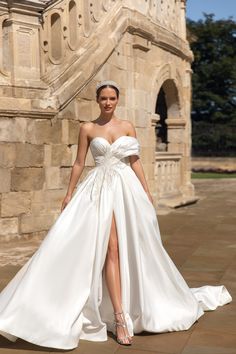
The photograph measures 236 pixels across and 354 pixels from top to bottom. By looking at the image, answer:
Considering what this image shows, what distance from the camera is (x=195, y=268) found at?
18.3 ft

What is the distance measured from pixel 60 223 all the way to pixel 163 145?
10518mm

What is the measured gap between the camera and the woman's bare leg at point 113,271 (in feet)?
11.4

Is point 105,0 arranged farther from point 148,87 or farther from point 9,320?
point 9,320

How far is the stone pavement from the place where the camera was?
3344mm

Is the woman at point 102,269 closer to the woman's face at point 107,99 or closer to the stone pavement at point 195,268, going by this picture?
the woman's face at point 107,99

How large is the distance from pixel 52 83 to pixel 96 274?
415 cm

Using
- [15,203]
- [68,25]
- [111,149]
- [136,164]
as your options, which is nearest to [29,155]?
[15,203]

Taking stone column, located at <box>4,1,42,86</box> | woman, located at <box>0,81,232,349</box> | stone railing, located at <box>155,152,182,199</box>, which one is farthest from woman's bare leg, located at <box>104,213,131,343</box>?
stone railing, located at <box>155,152,182,199</box>

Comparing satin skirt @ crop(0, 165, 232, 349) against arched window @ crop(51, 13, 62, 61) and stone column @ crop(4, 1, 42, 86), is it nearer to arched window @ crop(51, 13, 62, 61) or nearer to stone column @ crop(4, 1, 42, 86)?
stone column @ crop(4, 1, 42, 86)

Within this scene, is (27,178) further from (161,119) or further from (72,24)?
(161,119)

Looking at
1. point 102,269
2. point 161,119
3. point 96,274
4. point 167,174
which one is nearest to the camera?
point 96,274

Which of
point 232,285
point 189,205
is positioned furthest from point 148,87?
point 232,285

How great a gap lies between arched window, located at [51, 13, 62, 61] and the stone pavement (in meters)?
2.68

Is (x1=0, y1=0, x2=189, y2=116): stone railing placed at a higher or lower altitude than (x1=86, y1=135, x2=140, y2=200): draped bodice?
higher
